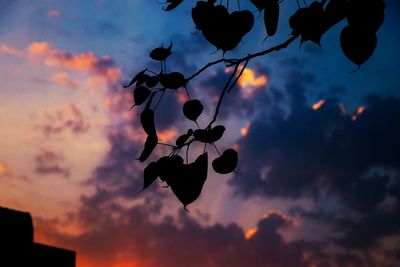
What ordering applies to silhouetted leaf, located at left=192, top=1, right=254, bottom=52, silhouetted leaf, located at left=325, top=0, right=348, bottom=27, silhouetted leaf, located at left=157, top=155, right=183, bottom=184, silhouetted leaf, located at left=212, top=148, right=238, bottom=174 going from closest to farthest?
1. silhouetted leaf, located at left=325, top=0, right=348, bottom=27
2. silhouetted leaf, located at left=192, top=1, right=254, bottom=52
3. silhouetted leaf, located at left=157, top=155, right=183, bottom=184
4. silhouetted leaf, located at left=212, top=148, right=238, bottom=174

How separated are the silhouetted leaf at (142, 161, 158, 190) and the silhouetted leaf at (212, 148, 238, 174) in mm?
252

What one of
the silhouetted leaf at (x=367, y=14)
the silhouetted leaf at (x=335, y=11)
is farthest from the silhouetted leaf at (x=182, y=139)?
the silhouetted leaf at (x=367, y=14)

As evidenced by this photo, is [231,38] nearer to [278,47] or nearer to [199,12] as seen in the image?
[199,12]

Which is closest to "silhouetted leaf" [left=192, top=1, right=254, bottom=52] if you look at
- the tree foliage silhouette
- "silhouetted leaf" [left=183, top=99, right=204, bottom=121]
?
the tree foliage silhouette

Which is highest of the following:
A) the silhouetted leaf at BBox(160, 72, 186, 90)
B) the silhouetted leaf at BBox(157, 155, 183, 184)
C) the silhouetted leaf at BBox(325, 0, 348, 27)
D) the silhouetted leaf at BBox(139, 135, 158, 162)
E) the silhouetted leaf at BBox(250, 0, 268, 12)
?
the silhouetted leaf at BBox(160, 72, 186, 90)

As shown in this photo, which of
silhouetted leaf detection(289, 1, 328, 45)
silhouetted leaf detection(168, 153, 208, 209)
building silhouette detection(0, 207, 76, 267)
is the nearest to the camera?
silhouetted leaf detection(289, 1, 328, 45)

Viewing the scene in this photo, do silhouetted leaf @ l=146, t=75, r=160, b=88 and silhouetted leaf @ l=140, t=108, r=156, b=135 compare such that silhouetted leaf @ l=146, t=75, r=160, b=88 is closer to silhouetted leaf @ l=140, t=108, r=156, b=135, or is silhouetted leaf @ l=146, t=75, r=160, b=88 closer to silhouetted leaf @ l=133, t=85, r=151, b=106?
silhouetted leaf @ l=133, t=85, r=151, b=106

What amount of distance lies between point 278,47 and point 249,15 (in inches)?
10.1

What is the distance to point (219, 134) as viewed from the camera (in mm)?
1986

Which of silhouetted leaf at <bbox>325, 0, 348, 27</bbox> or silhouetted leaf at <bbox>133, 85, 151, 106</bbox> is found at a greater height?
silhouetted leaf at <bbox>133, 85, 151, 106</bbox>

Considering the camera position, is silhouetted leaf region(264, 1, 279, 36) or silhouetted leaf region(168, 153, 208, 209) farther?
silhouetted leaf region(168, 153, 208, 209)

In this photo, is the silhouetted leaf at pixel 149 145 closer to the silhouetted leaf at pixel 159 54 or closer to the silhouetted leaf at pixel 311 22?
the silhouetted leaf at pixel 159 54

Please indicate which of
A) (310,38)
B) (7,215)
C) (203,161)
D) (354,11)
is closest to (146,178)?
(203,161)

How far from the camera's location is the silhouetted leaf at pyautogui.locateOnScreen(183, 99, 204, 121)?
208 cm
